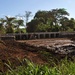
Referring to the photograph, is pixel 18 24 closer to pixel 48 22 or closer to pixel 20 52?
pixel 48 22

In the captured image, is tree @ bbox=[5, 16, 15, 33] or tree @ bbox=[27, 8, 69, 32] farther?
tree @ bbox=[27, 8, 69, 32]

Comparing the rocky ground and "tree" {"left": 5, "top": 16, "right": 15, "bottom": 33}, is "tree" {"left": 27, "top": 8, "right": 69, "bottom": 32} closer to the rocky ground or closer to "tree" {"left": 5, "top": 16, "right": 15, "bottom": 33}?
"tree" {"left": 5, "top": 16, "right": 15, "bottom": 33}

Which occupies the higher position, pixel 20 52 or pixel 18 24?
pixel 18 24

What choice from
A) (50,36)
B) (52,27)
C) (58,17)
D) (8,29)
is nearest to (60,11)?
(58,17)

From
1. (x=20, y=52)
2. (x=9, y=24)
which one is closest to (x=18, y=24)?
(x=9, y=24)

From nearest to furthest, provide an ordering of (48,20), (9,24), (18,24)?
1. (9,24)
2. (18,24)
3. (48,20)

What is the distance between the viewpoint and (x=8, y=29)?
208 ft

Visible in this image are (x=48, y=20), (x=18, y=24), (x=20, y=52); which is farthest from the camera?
(x=48, y=20)

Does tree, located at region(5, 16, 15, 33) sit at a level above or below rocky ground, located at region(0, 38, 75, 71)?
above

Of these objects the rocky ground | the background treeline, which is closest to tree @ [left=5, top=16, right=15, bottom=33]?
the background treeline

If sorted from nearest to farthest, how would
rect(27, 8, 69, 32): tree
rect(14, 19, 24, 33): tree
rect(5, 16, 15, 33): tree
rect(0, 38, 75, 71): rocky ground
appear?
rect(0, 38, 75, 71): rocky ground → rect(5, 16, 15, 33): tree → rect(14, 19, 24, 33): tree → rect(27, 8, 69, 32): tree

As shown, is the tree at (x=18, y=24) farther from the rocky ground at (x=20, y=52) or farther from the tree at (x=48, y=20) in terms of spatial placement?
the rocky ground at (x=20, y=52)

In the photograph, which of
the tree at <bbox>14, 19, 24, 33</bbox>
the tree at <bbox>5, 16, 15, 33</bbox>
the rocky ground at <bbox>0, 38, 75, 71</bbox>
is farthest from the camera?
the tree at <bbox>14, 19, 24, 33</bbox>

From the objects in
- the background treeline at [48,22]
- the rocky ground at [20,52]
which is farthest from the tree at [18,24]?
the rocky ground at [20,52]
